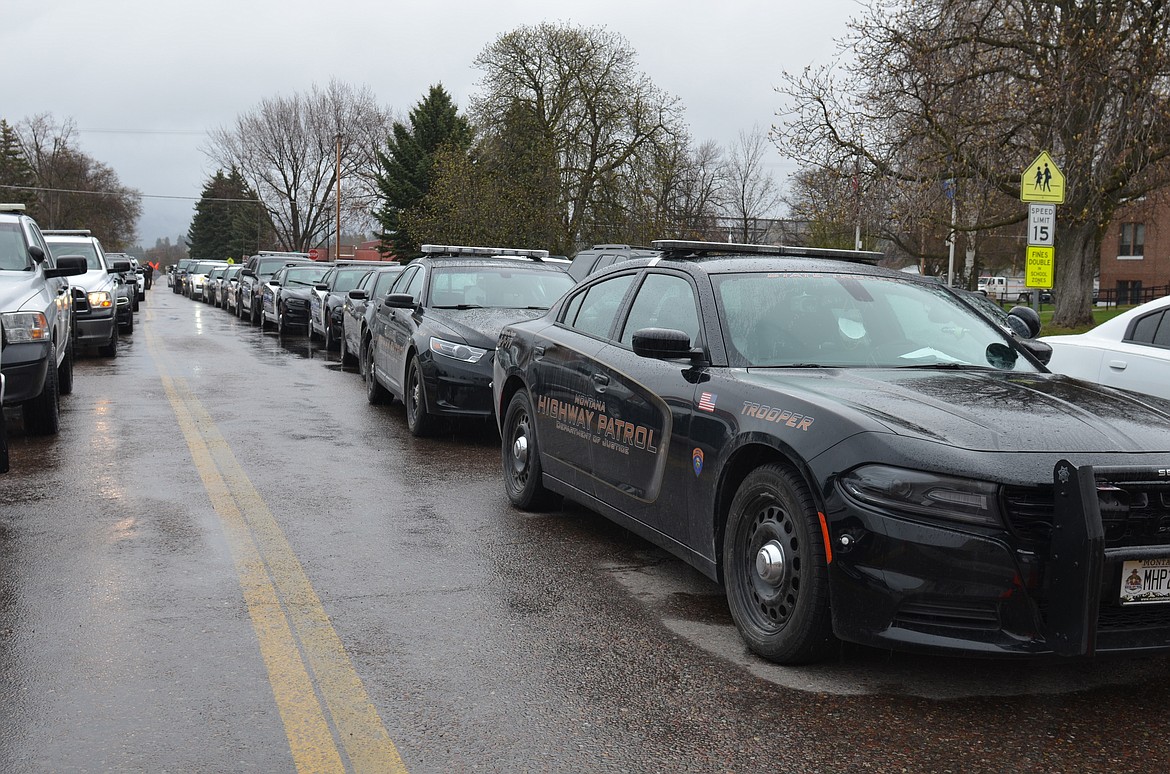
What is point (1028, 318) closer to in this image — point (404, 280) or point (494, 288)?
point (494, 288)

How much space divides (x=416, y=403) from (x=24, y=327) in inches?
125

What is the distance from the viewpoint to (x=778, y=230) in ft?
247

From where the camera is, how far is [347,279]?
20344 millimetres

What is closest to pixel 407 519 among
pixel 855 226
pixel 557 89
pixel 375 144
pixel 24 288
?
pixel 24 288

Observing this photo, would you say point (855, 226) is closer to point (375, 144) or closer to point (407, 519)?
point (407, 519)

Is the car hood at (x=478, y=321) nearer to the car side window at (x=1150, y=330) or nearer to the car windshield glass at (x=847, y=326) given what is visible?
the car windshield glass at (x=847, y=326)

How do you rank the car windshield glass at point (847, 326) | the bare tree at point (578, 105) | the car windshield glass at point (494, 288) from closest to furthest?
the car windshield glass at point (847, 326) → the car windshield glass at point (494, 288) → the bare tree at point (578, 105)

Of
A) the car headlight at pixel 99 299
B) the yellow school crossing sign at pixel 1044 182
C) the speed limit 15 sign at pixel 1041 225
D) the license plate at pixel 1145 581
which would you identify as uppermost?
the yellow school crossing sign at pixel 1044 182

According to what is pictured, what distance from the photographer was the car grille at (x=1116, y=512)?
3691 millimetres

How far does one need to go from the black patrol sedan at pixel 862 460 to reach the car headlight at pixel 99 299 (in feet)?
39.9

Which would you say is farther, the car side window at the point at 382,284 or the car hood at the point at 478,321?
the car side window at the point at 382,284

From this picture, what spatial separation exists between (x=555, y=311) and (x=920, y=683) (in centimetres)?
353

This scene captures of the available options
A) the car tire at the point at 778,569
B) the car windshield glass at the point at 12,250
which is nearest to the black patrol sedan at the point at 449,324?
the car windshield glass at the point at 12,250

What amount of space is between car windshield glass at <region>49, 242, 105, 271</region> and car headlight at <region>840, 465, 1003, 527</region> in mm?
16799
